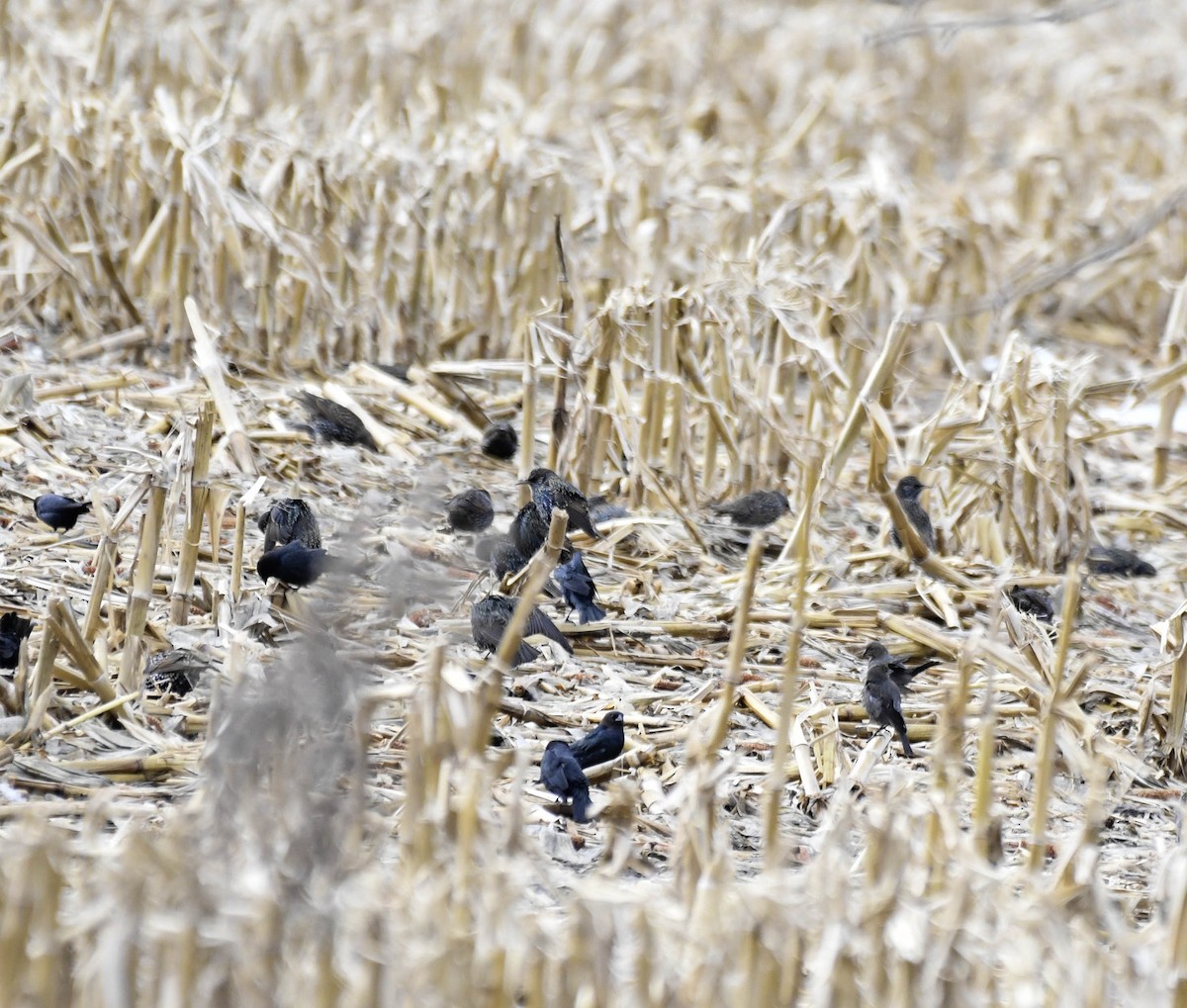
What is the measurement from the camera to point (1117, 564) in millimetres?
5238

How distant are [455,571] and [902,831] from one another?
2259mm

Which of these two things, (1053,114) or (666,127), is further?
(1053,114)

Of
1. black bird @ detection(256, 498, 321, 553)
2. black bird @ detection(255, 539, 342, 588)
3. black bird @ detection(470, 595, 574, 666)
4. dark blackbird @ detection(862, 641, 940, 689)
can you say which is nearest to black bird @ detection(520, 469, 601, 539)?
black bird @ detection(470, 595, 574, 666)

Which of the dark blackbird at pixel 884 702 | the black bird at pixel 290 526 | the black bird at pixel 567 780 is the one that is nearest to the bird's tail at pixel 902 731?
the dark blackbird at pixel 884 702

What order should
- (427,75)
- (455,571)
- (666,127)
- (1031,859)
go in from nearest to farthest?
(1031,859) < (455,571) < (427,75) < (666,127)

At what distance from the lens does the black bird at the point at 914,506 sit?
498 centimetres

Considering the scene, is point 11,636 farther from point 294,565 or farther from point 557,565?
point 557,565

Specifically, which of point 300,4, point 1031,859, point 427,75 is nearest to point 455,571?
point 1031,859

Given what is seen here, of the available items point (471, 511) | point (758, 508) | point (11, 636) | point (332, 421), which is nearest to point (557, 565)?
point (471, 511)

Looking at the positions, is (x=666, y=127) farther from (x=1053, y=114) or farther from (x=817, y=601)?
(x=817, y=601)

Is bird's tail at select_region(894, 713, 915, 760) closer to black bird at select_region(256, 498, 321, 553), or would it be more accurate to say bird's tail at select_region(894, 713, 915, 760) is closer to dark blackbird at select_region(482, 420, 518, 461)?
black bird at select_region(256, 498, 321, 553)

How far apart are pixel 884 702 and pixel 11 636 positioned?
6.32ft

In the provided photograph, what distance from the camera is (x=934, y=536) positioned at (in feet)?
17.0

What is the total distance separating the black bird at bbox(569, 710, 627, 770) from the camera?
11.4 feet
